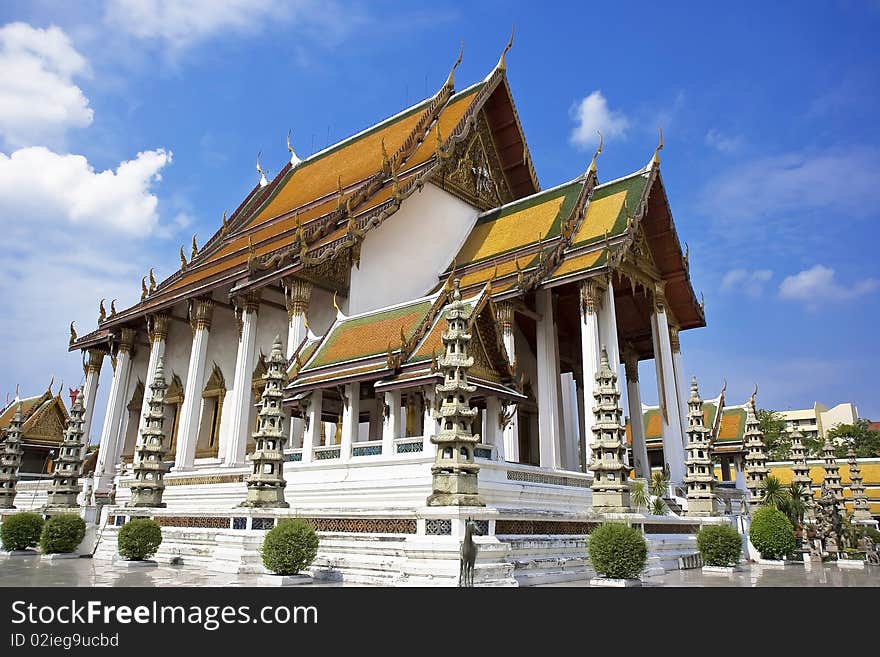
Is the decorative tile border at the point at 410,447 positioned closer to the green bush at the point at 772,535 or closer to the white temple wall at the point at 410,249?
the white temple wall at the point at 410,249

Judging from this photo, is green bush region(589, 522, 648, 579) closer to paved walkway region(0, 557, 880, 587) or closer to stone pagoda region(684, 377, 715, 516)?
paved walkway region(0, 557, 880, 587)

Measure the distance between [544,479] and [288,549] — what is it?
5.79 meters

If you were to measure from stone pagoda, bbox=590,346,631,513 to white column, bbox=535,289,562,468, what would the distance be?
191 inches

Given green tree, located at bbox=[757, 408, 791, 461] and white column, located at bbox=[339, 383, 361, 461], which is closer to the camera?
white column, located at bbox=[339, 383, 361, 461]

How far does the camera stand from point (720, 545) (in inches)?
397

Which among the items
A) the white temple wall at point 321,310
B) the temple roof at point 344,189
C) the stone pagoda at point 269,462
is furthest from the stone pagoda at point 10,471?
the stone pagoda at point 269,462

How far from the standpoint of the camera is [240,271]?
1795 cm

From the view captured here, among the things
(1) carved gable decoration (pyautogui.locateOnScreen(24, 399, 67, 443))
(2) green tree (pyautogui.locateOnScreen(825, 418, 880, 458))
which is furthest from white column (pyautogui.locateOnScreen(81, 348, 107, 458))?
(2) green tree (pyautogui.locateOnScreen(825, 418, 880, 458))

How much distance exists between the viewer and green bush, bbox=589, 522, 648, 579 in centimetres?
729

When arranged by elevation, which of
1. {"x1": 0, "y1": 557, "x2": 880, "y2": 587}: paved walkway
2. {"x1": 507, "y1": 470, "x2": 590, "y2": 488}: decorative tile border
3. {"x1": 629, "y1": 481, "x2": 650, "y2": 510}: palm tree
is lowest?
{"x1": 0, "y1": 557, "x2": 880, "y2": 587}: paved walkway

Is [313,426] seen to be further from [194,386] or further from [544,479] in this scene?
[194,386]

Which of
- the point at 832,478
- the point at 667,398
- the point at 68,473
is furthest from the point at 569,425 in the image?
the point at 68,473

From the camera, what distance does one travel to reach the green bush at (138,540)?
974 cm
